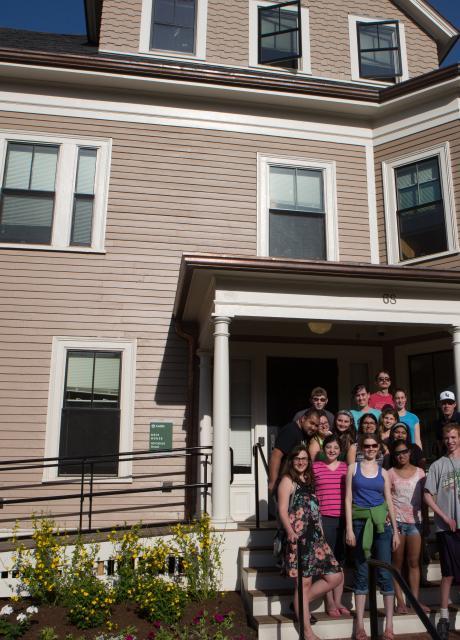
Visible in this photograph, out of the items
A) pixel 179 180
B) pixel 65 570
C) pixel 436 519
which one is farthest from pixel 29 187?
pixel 436 519

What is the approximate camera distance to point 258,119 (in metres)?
9.67

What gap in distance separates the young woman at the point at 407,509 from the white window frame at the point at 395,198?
180 inches

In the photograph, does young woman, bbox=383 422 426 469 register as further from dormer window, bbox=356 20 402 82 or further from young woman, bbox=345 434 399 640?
dormer window, bbox=356 20 402 82

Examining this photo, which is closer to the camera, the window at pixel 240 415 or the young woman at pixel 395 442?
the young woman at pixel 395 442

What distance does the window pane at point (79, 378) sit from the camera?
8180 mm

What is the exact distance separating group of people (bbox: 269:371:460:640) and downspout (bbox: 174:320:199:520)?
280cm

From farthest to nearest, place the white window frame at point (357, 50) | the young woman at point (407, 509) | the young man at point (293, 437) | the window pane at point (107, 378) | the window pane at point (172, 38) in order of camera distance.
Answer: the white window frame at point (357, 50) < the window pane at point (172, 38) < the window pane at point (107, 378) < the young man at point (293, 437) < the young woman at point (407, 509)

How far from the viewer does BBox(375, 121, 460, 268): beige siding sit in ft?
29.8

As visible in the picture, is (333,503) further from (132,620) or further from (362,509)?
(132,620)

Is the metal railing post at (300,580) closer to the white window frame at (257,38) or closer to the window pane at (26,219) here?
the window pane at (26,219)

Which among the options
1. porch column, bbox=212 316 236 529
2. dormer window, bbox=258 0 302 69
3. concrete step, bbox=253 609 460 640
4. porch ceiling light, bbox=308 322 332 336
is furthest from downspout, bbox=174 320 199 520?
dormer window, bbox=258 0 302 69

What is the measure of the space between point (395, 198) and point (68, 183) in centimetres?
524

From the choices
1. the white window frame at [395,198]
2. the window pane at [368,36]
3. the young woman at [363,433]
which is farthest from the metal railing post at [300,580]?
the window pane at [368,36]

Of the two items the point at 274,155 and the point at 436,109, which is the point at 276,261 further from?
the point at 436,109
